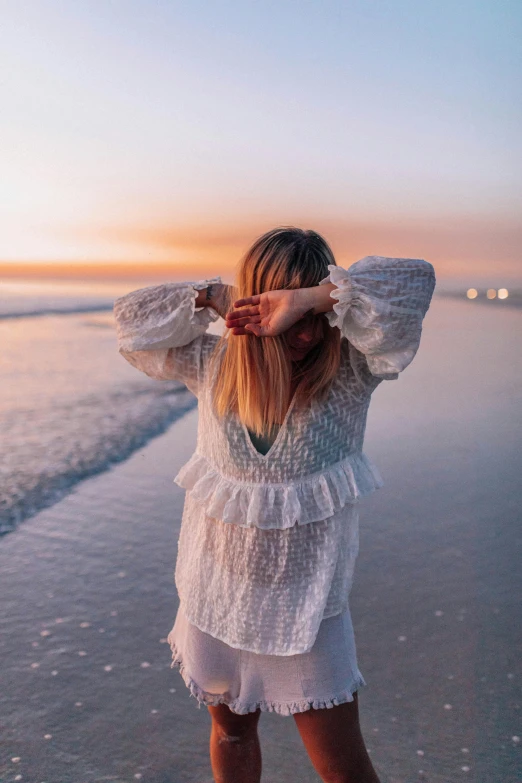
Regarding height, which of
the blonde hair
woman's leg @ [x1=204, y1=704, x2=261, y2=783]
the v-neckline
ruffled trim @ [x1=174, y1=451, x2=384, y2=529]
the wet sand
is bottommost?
the wet sand

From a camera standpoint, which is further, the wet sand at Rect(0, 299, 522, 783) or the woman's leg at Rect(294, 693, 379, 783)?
the wet sand at Rect(0, 299, 522, 783)

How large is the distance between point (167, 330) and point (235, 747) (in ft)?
4.04

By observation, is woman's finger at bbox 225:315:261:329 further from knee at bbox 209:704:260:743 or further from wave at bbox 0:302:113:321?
wave at bbox 0:302:113:321

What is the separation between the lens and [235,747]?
2062 mm

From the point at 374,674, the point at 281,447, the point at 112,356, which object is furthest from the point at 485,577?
the point at 112,356

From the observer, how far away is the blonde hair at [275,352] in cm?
179

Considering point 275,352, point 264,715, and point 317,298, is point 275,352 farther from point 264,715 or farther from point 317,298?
point 264,715

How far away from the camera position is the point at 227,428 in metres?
1.89

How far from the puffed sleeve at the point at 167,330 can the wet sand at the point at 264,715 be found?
156 centimetres

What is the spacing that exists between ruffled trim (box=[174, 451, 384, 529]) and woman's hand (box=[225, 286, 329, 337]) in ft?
1.38

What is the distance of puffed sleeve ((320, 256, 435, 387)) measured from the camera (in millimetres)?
1730

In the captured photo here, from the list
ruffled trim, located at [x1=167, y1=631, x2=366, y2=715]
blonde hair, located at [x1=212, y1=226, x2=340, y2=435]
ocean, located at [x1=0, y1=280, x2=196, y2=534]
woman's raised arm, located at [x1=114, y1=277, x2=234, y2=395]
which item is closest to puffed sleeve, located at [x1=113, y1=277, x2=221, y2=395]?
woman's raised arm, located at [x1=114, y1=277, x2=234, y2=395]

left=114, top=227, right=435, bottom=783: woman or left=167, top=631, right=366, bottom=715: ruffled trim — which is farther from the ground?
left=114, top=227, right=435, bottom=783: woman

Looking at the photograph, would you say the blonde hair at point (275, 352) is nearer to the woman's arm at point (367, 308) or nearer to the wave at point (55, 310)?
the woman's arm at point (367, 308)
